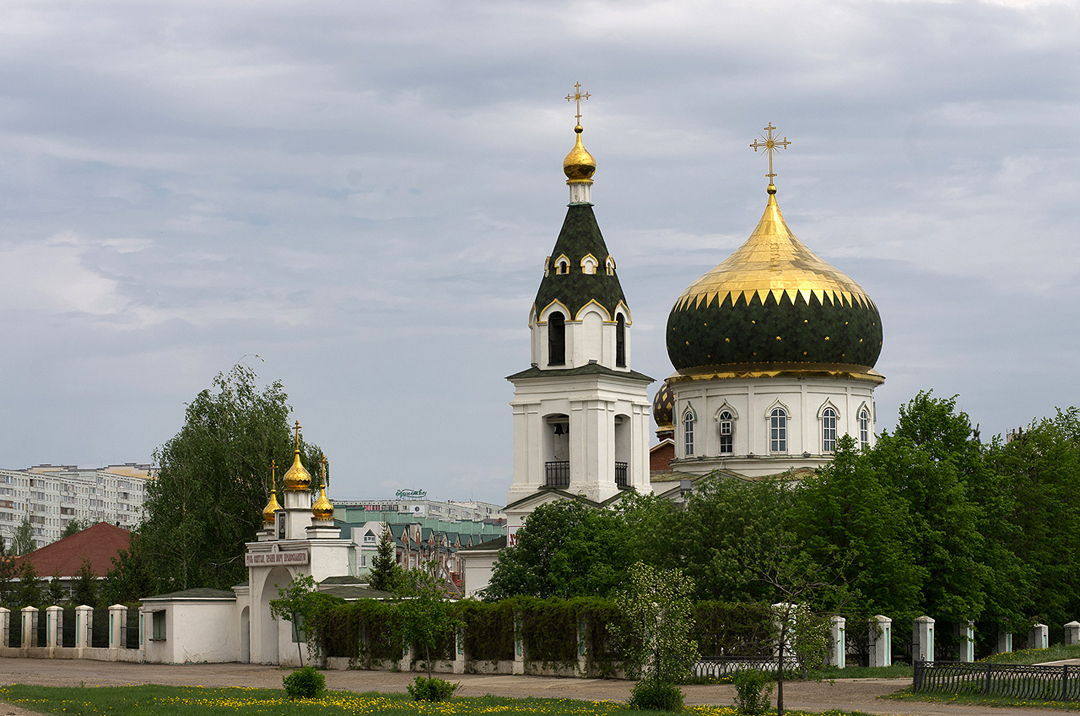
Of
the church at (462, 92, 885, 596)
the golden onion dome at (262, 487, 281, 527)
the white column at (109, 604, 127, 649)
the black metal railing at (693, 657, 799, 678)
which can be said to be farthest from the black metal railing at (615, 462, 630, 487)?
the black metal railing at (693, 657, 799, 678)

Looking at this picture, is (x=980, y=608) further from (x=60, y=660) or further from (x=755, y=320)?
(x=60, y=660)

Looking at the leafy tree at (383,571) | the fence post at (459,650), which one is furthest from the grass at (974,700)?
the leafy tree at (383,571)

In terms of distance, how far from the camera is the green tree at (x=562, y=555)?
1789 inches

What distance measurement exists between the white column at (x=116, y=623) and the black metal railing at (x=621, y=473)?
14.5 m

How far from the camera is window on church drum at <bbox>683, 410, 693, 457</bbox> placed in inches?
2254

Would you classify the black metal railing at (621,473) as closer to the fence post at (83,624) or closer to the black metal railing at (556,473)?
the black metal railing at (556,473)

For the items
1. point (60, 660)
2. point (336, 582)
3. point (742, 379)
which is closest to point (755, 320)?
point (742, 379)

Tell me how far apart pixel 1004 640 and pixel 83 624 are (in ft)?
83.0

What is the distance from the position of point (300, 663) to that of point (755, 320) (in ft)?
60.5

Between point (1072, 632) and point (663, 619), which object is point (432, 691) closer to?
point (663, 619)

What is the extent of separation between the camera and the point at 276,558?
159 ft

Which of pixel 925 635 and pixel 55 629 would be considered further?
pixel 55 629

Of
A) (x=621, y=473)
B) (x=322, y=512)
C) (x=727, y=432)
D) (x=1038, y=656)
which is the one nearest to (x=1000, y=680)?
(x=1038, y=656)

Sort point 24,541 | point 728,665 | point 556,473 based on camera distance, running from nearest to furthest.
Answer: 1. point 728,665
2. point 556,473
3. point 24,541
